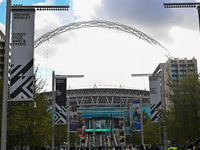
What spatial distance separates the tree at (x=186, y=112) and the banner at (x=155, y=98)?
51.1 inches

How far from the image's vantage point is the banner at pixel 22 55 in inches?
492

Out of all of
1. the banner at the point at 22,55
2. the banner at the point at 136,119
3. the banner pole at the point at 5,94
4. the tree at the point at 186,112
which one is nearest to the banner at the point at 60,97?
the tree at the point at 186,112

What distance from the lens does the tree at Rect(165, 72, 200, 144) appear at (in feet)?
102

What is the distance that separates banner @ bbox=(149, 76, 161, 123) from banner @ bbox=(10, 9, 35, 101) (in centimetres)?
2131

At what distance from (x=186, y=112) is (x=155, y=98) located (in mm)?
3167

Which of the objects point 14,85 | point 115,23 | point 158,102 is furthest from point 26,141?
point 115,23

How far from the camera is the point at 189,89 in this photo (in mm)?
32812

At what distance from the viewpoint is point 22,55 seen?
12.7 m

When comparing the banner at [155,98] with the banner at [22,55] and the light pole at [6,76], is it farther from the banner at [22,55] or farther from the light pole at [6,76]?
the banner at [22,55]

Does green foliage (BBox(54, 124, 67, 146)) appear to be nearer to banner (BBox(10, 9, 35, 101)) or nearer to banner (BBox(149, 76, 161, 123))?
banner (BBox(149, 76, 161, 123))

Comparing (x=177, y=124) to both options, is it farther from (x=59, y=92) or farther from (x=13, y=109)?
(x=13, y=109)

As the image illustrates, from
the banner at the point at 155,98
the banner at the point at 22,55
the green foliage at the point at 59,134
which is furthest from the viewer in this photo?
the green foliage at the point at 59,134

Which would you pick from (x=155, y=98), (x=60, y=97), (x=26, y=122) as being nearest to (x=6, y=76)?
(x=26, y=122)

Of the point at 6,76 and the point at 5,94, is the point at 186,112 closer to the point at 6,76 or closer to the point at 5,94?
the point at 6,76
